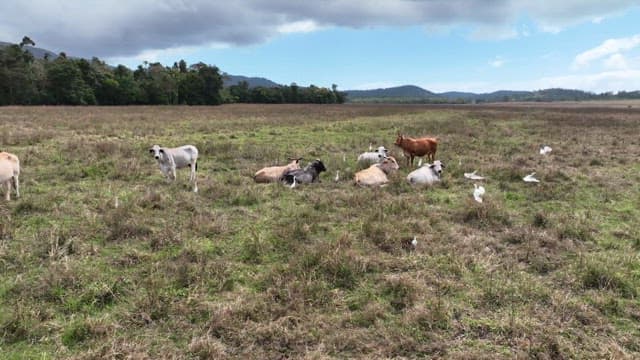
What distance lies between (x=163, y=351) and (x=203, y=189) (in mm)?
6871

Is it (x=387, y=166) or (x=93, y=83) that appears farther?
(x=93, y=83)

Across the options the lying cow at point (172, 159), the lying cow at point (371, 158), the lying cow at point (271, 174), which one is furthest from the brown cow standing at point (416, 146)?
the lying cow at point (172, 159)

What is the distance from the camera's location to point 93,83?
85625mm

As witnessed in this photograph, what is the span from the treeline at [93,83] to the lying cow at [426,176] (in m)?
80.3

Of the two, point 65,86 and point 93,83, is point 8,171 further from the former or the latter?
point 93,83

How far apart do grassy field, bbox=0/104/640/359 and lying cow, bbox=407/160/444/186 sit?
0.43 meters

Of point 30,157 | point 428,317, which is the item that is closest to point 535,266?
point 428,317

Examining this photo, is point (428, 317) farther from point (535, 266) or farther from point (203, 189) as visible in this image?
point (203, 189)

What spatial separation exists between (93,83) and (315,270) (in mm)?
92521

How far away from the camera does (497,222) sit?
8656mm

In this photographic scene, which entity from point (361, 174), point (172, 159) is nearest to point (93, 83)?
point (172, 159)

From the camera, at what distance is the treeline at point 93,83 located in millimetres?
75188

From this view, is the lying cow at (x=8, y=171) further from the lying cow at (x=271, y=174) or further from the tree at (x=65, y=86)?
the tree at (x=65, y=86)

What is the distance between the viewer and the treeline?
247 feet
